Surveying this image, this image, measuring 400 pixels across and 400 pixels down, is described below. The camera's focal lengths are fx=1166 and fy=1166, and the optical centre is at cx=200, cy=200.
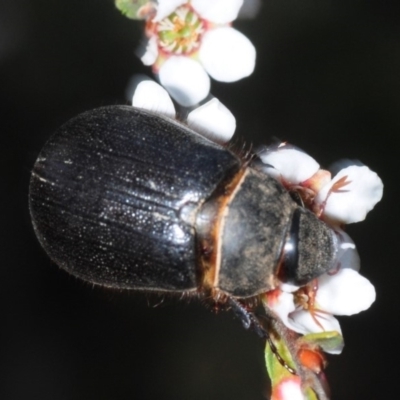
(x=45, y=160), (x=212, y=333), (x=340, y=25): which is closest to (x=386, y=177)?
(x=340, y=25)

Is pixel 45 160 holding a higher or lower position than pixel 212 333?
higher

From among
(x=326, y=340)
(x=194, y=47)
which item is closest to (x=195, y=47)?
(x=194, y=47)

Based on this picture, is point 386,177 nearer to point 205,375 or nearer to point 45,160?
point 205,375

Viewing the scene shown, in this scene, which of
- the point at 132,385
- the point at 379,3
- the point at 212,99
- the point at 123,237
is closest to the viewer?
the point at 123,237

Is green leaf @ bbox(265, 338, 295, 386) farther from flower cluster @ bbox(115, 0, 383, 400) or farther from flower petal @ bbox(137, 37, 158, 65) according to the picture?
flower petal @ bbox(137, 37, 158, 65)

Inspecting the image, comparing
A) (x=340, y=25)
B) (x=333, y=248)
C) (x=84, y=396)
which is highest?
(x=340, y=25)

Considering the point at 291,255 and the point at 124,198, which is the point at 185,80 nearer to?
the point at 124,198

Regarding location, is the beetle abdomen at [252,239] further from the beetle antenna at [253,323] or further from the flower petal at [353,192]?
the flower petal at [353,192]
